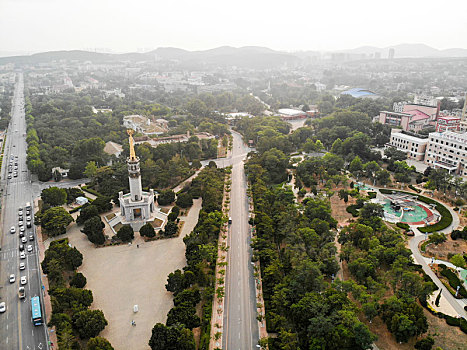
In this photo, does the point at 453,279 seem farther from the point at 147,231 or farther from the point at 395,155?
the point at 395,155

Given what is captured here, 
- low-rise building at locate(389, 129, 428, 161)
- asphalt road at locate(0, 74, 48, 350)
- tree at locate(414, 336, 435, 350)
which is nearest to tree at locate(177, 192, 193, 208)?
asphalt road at locate(0, 74, 48, 350)

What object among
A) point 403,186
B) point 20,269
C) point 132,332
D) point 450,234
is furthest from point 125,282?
point 403,186

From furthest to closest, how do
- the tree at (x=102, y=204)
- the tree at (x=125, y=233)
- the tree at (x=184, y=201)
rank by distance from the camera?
the tree at (x=184, y=201) → the tree at (x=102, y=204) → the tree at (x=125, y=233)

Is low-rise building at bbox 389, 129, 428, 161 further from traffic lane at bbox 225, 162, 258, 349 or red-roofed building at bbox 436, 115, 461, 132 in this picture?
traffic lane at bbox 225, 162, 258, 349

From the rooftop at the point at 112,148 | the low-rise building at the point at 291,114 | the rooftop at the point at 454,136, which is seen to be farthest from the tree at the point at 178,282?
the low-rise building at the point at 291,114

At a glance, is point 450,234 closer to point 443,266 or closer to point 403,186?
point 443,266

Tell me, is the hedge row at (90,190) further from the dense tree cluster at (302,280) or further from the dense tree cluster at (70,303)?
the dense tree cluster at (302,280)
